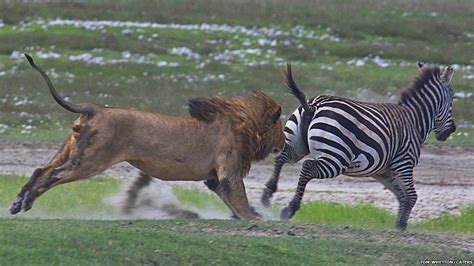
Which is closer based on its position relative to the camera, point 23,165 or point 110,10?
point 23,165

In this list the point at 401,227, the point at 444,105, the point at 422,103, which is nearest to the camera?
the point at 401,227

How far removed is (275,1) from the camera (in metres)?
36.6

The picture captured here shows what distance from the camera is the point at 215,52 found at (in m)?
28.0

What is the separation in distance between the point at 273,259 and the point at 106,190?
5.17m

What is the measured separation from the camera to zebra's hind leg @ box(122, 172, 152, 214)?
12.3 m

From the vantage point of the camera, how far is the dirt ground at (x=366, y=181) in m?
15.0

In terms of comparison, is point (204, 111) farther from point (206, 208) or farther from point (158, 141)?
point (206, 208)

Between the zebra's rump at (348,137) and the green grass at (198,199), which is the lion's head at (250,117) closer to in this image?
the zebra's rump at (348,137)

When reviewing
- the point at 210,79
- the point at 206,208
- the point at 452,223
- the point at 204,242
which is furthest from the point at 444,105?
the point at 210,79

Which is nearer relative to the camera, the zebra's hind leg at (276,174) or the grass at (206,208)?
the zebra's hind leg at (276,174)

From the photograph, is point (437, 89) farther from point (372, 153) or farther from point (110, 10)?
point (110, 10)

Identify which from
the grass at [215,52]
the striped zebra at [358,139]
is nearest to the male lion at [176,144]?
the striped zebra at [358,139]

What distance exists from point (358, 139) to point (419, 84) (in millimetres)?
1445

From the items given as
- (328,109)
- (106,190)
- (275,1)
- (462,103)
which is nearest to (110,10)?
(275,1)
